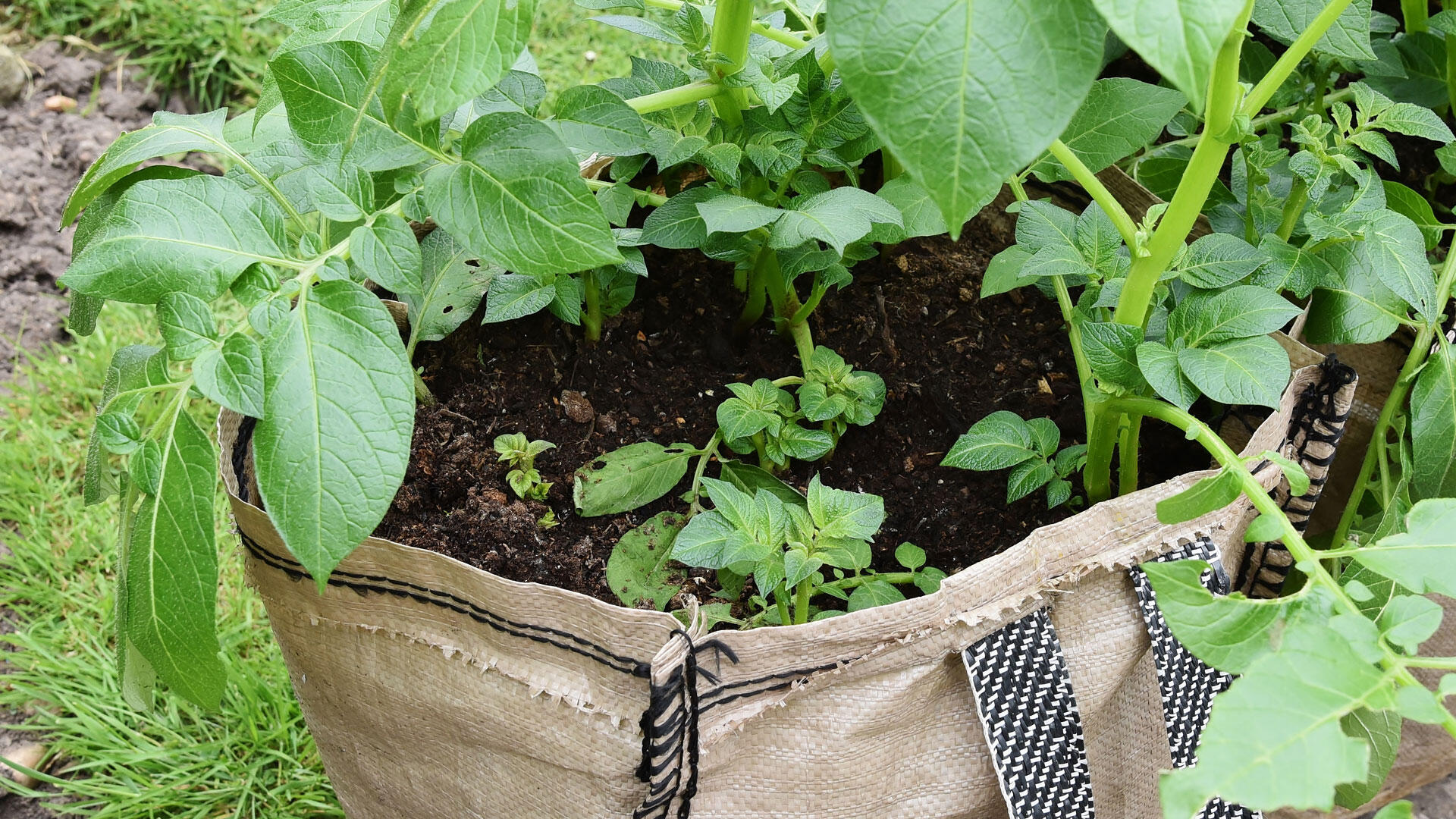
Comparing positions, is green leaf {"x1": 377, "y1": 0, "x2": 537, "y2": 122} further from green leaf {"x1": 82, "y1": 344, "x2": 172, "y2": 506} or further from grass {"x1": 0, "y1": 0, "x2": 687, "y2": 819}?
grass {"x1": 0, "y1": 0, "x2": 687, "y2": 819}

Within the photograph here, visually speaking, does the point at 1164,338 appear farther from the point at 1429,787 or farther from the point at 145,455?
the point at 1429,787

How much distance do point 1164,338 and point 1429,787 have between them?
2.70 ft

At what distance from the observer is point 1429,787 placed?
1.29m

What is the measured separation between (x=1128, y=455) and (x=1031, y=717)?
226 millimetres

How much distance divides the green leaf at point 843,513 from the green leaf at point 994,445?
0.10 metres

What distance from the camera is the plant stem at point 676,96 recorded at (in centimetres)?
82

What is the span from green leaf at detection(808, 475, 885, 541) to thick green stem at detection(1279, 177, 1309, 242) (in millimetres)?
419

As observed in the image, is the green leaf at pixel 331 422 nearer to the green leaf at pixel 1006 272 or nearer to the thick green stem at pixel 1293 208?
the green leaf at pixel 1006 272

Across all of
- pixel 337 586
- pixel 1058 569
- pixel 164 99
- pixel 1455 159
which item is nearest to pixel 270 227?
pixel 337 586

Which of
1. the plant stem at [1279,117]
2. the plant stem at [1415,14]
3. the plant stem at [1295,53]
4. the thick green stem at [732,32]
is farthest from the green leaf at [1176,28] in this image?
the plant stem at [1415,14]

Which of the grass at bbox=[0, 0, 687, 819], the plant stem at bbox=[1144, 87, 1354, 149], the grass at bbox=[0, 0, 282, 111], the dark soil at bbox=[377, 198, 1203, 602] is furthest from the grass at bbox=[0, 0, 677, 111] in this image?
the plant stem at bbox=[1144, 87, 1354, 149]

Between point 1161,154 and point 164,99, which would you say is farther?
point 164,99

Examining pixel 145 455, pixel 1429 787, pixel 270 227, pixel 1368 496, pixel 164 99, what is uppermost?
pixel 270 227

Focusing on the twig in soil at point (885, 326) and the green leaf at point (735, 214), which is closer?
the green leaf at point (735, 214)
